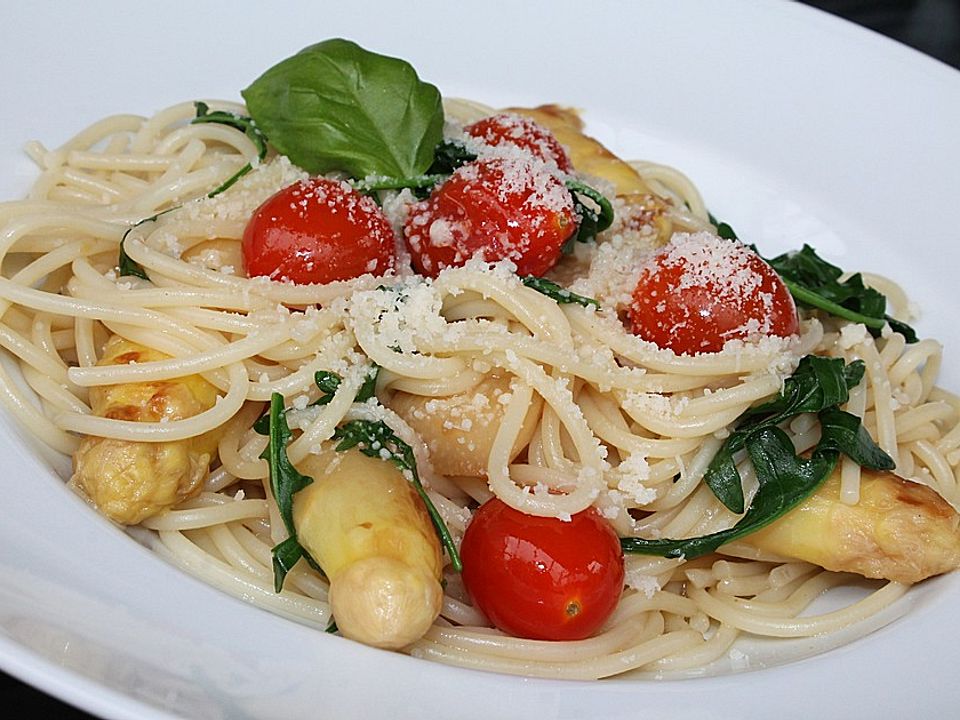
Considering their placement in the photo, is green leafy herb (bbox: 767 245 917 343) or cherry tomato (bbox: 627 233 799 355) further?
green leafy herb (bbox: 767 245 917 343)

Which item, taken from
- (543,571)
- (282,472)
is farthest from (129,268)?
(543,571)

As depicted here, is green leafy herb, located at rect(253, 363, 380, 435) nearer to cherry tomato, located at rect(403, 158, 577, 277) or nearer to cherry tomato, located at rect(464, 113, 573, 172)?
cherry tomato, located at rect(403, 158, 577, 277)

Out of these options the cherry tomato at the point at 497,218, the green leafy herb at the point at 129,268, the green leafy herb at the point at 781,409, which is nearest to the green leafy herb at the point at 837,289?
the green leafy herb at the point at 781,409

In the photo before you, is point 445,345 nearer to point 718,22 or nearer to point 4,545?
point 4,545

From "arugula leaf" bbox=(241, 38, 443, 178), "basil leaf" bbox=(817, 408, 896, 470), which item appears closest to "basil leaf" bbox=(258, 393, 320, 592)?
"arugula leaf" bbox=(241, 38, 443, 178)

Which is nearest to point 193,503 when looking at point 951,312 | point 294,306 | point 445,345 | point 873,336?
point 294,306
